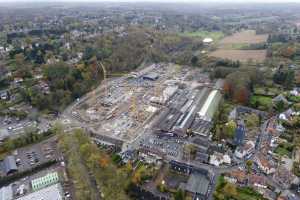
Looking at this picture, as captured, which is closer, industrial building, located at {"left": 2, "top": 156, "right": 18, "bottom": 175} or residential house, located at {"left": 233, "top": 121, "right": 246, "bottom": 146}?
industrial building, located at {"left": 2, "top": 156, "right": 18, "bottom": 175}

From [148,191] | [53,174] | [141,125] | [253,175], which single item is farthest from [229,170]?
[53,174]

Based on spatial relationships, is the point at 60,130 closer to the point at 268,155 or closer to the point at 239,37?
the point at 268,155

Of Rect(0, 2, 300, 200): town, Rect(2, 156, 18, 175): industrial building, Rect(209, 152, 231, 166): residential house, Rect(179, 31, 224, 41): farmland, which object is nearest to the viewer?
Rect(0, 2, 300, 200): town

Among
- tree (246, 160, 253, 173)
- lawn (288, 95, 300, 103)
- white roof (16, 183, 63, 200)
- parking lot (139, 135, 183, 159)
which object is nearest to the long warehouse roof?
parking lot (139, 135, 183, 159)

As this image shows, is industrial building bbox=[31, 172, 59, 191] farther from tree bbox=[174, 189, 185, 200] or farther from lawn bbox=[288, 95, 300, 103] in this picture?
lawn bbox=[288, 95, 300, 103]

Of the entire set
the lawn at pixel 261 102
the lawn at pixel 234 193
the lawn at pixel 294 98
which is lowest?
A: the lawn at pixel 234 193

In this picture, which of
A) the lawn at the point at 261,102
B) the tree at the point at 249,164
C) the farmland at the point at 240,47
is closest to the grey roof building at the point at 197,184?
the tree at the point at 249,164

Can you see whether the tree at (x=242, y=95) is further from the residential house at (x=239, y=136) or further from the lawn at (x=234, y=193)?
the lawn at (x=234, y=193)

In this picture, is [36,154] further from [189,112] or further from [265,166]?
[265,166]
